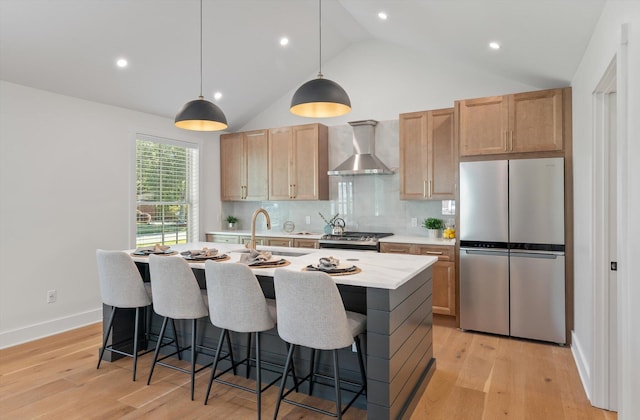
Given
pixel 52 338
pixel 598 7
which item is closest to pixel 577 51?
pixel 598 7

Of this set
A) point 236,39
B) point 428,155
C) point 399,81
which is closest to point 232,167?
point 236,39

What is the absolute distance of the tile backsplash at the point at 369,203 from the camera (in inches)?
197

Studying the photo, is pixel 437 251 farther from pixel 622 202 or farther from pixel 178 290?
pixel 178 290

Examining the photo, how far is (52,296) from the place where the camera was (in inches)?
160

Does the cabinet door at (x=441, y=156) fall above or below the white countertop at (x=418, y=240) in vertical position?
above

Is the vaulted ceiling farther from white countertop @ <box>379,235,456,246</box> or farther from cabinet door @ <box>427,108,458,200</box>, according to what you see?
white countertop @ <box>379,235,456,246</box>

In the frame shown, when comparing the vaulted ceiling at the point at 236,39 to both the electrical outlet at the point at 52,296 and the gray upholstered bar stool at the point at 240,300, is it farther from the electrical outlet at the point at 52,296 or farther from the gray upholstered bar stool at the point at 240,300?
the gray upholstered bar stool at the point at 240,300

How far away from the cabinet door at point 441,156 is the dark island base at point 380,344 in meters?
1.73

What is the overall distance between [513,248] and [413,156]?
152 cm

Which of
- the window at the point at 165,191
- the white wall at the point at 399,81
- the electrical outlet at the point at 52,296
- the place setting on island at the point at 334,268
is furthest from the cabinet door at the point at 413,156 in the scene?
the electrical outlet at the point at 52,296

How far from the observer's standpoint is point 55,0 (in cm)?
309

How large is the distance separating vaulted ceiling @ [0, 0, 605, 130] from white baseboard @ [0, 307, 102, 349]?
239 cm

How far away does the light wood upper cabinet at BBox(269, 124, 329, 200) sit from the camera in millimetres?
5312

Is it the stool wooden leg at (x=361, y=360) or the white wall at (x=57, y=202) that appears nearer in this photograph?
the stool wooden leg at (x=361, y=360)
